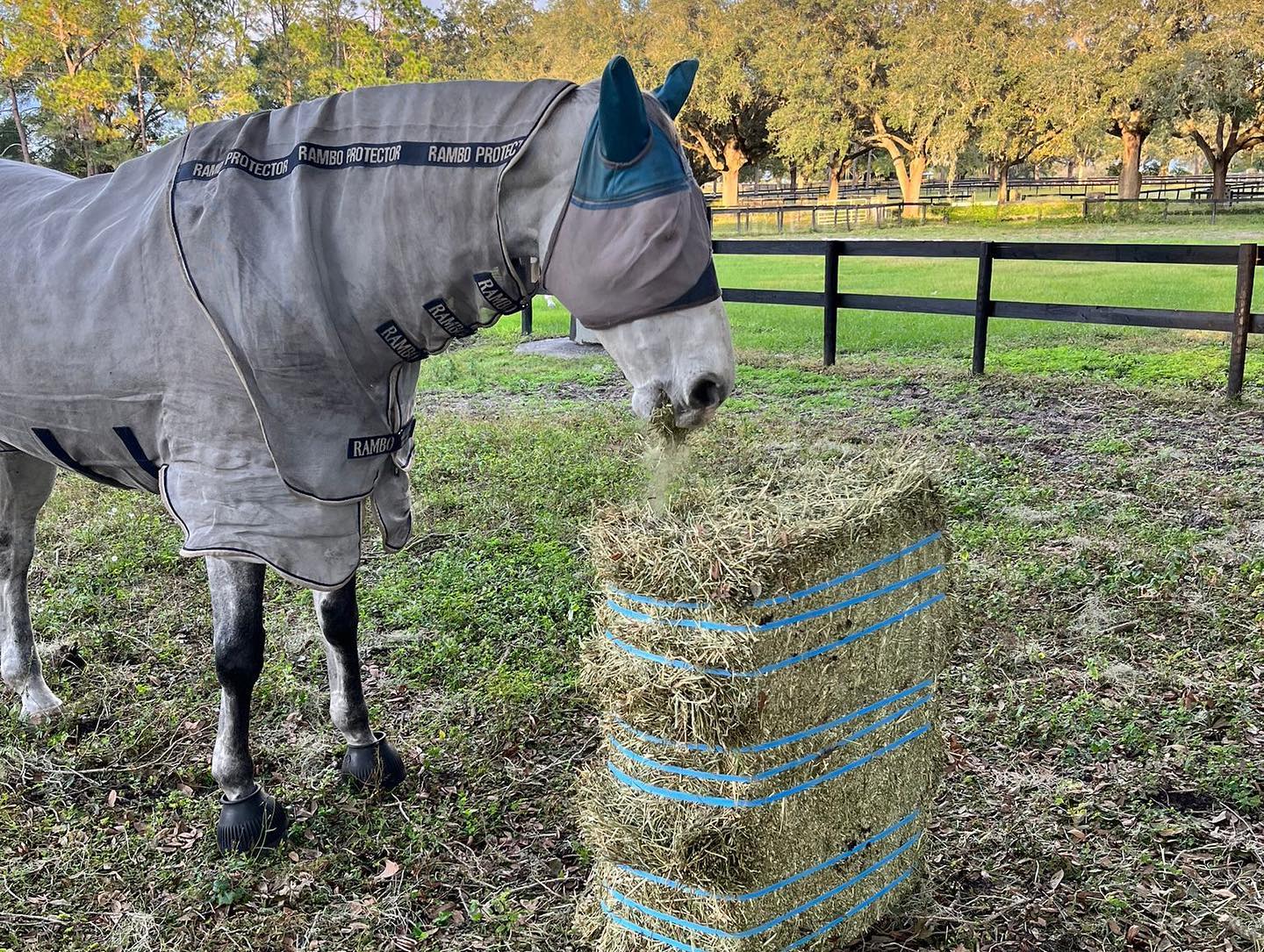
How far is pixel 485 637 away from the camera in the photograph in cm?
390

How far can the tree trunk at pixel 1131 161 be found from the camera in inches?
1305

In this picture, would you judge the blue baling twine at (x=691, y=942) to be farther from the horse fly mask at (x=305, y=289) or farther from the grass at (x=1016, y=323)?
Result: the grass at (x=1016, y=323)

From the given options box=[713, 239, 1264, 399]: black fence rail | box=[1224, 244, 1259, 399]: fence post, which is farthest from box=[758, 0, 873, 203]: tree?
box=[1224, 244, 1259, 399]: fence post

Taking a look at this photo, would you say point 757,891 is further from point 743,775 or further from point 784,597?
point 784,597

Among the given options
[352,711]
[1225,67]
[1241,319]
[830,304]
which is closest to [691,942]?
[352,711]

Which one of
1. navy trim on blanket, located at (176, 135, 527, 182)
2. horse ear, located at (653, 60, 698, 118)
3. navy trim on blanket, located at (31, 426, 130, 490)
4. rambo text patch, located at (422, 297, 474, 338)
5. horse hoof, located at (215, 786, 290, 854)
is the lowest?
horse hoof, located at (215, 786, 290, 854)

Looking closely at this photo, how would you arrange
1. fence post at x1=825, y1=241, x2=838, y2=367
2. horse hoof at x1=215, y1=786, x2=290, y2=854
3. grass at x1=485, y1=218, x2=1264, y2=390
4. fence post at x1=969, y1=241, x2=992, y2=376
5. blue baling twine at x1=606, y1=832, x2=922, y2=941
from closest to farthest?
blue baling twine at x1=606, y1=832, x2=922, y2=941, horse hoof at x1=215, y1=786, x2=290, y2=854, fence post at x1=969, y1=241, x2=992, y2=376, grass at x1=485, y1=218, x2=1264, y2=390, fence post at x1=825, y1=241, x2=838, y2=367

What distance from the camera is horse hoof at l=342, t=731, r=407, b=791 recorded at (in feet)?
9.78

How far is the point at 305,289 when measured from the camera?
2.20 m

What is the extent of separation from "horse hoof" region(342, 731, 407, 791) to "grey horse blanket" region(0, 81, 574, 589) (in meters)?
0.82

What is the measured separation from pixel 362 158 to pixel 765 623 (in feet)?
4.67

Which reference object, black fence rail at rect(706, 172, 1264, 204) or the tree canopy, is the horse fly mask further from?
black fence rail at rect(706, 172, 1264, 204)

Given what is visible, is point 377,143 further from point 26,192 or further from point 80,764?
point 80,764

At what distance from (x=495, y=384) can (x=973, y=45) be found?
3048 cm
